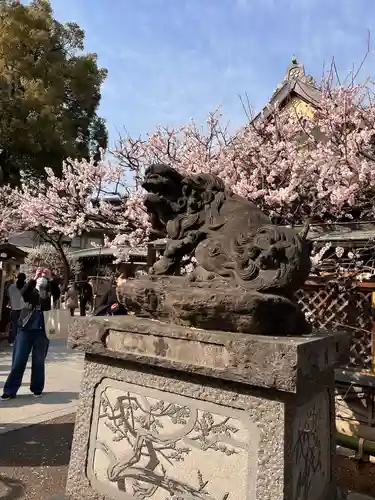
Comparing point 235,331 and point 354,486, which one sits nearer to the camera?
point 235,331

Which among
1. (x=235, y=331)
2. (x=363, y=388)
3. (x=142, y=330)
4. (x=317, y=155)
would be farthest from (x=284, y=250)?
(x=317, y=155)

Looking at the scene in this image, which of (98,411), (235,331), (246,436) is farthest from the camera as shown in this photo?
(98,411)

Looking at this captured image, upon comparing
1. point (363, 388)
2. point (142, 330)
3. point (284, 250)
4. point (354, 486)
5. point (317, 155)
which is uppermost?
point (317, 155)

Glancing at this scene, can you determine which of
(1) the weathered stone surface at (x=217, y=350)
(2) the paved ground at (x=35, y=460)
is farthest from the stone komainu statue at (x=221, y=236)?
(2) the paved ground at (x=35, y=460)

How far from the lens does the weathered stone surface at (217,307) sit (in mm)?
2227

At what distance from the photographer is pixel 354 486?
11.4ft

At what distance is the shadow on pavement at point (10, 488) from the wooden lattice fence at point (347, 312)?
12.0 feet

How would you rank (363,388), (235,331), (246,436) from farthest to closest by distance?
(363,388)
(235,331)
(246,436)

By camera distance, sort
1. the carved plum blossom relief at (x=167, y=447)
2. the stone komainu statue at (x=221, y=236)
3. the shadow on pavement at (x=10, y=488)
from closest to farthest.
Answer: the carved plum blossom relief at (x=167, y=447), the stone komainu statue at (x=221, y=236), the shadow on pavement at (x=10, y=488)

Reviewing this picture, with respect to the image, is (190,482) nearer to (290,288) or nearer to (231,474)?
(231,474)

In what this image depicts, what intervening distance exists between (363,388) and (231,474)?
9.96 feet

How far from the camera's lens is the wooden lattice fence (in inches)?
185

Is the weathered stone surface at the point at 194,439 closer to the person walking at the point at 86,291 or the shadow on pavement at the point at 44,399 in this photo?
the shadow on pavement at the point at 44,399

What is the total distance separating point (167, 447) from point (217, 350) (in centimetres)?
68
